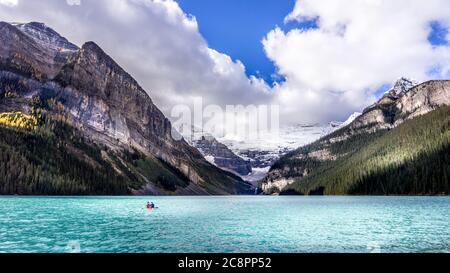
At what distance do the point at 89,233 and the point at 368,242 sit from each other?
29.9 meters

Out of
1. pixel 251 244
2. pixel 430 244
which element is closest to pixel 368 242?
pixel 430 244
